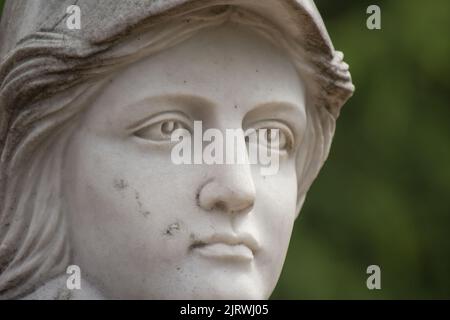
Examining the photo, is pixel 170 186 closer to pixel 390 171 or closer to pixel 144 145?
pixel 144 145

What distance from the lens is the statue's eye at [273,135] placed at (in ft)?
13.6

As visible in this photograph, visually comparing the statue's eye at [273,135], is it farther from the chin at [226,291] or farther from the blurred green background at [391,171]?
the blurred green background at [391,171]

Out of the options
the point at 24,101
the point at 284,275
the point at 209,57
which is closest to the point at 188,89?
the point at 209,57

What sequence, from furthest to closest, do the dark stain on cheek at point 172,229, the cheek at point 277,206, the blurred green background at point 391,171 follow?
the blurred green background at point 391,171
the cheek at point 277,206
the dark stain on cheek at point 172,229

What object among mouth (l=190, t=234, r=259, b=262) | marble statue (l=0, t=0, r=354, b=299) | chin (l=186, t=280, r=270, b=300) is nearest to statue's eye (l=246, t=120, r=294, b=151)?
marble statue (l=0, t=0, r=354, b=299)

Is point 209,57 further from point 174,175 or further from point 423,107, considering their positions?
point 423,107

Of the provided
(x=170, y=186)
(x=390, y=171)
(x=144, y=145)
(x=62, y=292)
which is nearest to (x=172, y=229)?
(x=170, y=186)

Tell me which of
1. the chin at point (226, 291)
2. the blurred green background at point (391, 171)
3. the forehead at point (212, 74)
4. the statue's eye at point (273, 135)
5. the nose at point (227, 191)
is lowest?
the chin at point (226, 291)

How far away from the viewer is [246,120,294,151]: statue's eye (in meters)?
4.15

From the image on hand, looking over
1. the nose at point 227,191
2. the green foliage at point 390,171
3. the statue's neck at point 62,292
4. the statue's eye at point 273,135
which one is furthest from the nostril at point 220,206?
the green foliage at point 390,171

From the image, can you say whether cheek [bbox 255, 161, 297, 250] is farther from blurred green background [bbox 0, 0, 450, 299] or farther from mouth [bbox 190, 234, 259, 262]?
blurred green background [bbox 0, 0, 450, 299]

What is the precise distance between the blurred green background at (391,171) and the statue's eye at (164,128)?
225 centimetres

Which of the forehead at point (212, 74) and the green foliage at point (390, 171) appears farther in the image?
the green foliage at point (390, 171)

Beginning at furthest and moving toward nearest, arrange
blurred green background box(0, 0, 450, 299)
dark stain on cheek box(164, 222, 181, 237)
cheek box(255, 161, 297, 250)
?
blurred green background box(0, 0, 450, 299)
cheek box(255, 161, 297, 250)
dark stain on cheek box(164, 222, 181, 237)
